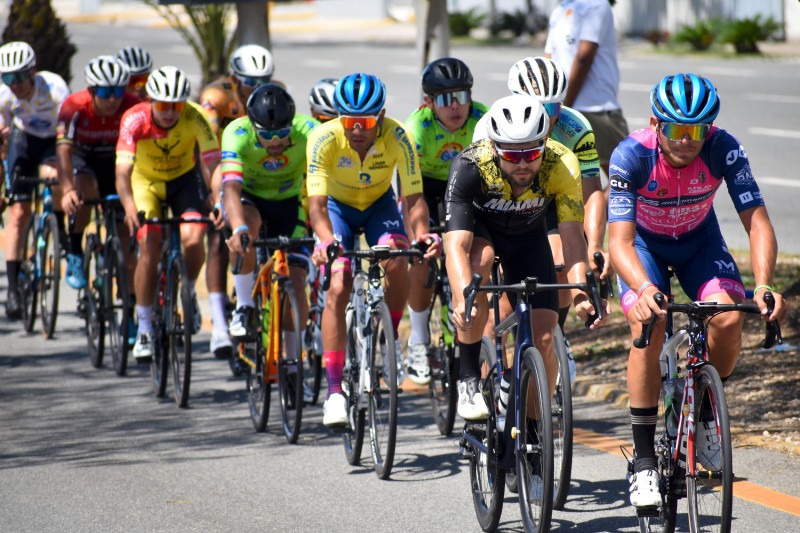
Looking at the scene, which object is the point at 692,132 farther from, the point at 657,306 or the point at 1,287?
the point at 1,287

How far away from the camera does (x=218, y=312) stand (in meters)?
7.87

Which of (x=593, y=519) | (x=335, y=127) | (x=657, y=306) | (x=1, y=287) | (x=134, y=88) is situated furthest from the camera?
(x=1, y=287)

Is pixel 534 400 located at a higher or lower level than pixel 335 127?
lower

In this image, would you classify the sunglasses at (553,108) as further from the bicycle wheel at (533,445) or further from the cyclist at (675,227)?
the bicycle wheel at (533,445)

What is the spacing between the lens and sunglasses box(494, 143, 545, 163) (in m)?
5.07

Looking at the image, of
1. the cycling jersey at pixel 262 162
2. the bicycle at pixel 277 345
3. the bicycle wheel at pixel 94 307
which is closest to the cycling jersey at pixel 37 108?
the bicycle wheel at pixel 94 307

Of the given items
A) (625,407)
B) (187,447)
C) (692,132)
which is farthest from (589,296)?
(187,447)

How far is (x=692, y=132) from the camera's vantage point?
4.76m

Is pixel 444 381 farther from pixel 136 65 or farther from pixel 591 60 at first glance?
pixel 136 65

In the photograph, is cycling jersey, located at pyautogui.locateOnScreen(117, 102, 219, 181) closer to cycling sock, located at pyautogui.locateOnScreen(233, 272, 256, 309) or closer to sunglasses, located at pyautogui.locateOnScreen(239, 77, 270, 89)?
sunglasses, located at pyautogui.locateOnScreen(239, 77, 270, 89)

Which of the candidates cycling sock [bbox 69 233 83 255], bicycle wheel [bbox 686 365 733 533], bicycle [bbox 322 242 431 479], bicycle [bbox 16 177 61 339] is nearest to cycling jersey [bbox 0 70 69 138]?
bicycle [bbox 16 177 61 339]

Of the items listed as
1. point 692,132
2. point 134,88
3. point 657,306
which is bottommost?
point 657,306

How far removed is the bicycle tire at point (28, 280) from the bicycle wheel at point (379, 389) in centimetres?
484

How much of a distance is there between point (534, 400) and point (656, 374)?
1.82 feet
